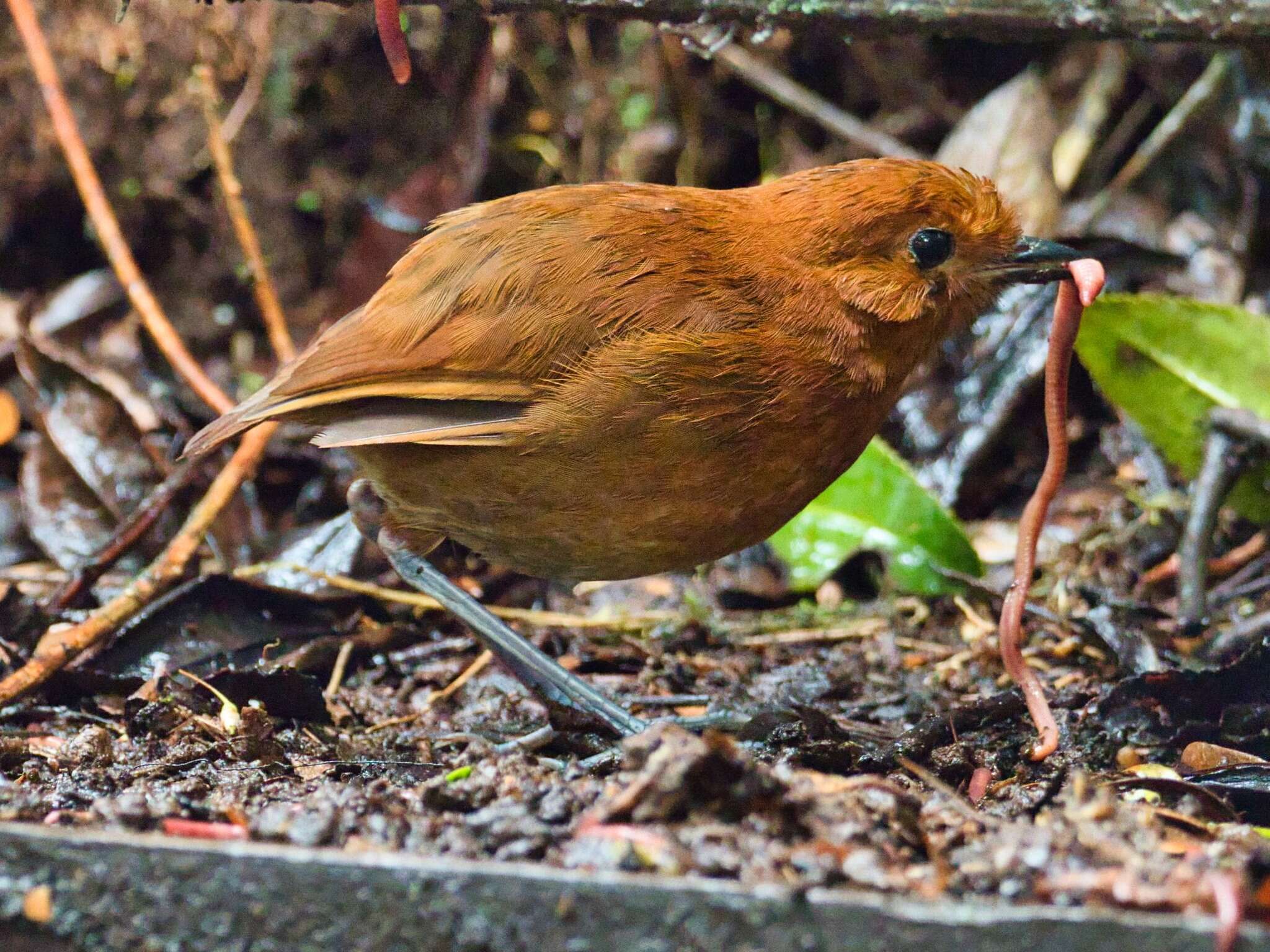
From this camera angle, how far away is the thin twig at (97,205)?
4.61 m

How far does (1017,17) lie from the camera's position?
331 centimetres

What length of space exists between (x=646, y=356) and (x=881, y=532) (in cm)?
148

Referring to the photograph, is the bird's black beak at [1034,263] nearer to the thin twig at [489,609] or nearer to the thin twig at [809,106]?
the thin twig at [489,609]

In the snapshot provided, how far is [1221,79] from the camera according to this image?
495 centimetres

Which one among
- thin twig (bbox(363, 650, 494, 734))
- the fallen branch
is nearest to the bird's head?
the fallen branch

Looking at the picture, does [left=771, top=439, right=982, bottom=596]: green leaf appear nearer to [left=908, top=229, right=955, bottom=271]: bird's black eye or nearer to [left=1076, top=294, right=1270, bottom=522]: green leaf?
[left=1076, top=294, right=1270, bottom=522]: green leaf

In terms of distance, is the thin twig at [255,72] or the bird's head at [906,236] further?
the thin twig at [255,72]

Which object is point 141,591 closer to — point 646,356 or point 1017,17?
point 646,356

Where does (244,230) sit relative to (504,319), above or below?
below

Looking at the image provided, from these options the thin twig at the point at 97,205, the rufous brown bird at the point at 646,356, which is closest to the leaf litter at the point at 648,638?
the thin twig at the point at 97,205

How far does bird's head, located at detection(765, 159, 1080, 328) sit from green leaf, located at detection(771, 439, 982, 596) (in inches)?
38.8

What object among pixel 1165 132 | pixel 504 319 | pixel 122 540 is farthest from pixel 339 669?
pixel 1165 132

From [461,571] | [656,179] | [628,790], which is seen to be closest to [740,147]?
[656,179]

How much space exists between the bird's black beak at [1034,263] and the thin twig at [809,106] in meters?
2.18
